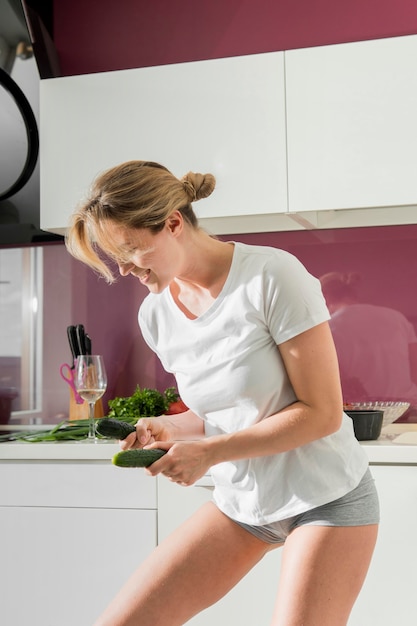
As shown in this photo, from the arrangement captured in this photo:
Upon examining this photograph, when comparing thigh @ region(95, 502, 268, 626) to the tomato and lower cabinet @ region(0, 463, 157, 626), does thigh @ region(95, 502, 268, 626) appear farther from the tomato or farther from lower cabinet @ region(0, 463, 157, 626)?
the tomato

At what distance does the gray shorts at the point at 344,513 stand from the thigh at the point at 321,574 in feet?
0.04

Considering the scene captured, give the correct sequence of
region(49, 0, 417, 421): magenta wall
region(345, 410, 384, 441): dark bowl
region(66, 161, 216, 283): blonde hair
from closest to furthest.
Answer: region(66, 161, 216, 283): blonde hair → region(345, 410, 384, 441): dark bowl → region(49, 0, 417, 421): magenta wall

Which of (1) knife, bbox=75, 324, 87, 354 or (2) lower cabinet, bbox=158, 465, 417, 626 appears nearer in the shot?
(2) lower cabinet, bbox=158, 465, 417, 626

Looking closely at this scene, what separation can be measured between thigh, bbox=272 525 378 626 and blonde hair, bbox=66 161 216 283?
626 millimetres

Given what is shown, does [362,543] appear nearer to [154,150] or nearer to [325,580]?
[325,580]

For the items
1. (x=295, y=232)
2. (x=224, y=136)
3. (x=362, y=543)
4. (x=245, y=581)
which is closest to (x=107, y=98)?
(x=224, y=136)

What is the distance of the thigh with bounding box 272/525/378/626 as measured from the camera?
1.43 metres

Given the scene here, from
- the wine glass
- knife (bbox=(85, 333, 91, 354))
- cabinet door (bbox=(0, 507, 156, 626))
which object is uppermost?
knife (bbox=(85, 333, 91, 354))

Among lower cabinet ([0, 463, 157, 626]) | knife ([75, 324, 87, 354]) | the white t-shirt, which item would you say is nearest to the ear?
the white t-shirt

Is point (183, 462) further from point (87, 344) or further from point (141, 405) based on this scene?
point (87, 344)

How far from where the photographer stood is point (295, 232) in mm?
3088

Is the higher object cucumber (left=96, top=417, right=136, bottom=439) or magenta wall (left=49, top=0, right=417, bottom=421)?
magenta wall (left=49, top=0, right=417, bottom=421)

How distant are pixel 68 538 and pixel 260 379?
1.29m

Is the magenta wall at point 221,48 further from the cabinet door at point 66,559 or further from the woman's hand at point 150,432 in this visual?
the woman's hand at point 150,432
